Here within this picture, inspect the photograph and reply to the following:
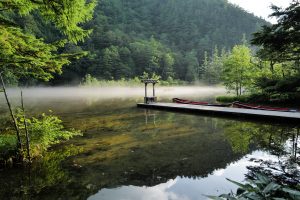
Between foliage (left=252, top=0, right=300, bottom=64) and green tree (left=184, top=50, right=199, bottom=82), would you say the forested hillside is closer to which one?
green tree (left=184, top=50, right=199, bottom=82)

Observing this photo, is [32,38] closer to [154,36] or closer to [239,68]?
[239,68]

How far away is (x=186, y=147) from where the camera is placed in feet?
30.9

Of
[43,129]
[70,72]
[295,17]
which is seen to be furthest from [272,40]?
[70,72]

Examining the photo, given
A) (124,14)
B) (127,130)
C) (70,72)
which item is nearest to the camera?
(127,130)

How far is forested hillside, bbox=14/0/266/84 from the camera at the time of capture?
A: 77.1 meters

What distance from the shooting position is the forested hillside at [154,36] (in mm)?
77062

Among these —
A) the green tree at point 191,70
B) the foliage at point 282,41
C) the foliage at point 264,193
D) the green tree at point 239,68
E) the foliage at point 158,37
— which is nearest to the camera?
the foliage at point 264,193

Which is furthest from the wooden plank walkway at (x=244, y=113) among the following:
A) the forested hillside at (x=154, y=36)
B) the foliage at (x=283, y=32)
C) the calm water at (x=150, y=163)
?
the forested hillside at (x=154, y=36)

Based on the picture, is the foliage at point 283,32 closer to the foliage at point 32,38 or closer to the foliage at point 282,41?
the foliage at point 282,41

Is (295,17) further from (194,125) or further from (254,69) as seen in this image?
(254,69)

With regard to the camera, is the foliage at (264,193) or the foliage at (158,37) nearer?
the foliage at (264,193)

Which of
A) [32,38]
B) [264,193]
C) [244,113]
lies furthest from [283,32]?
[264,193]

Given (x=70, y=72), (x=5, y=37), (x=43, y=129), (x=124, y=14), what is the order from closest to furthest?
(x=5, y=37), (x=43, y=129), (x=70, y=72), (x=124, y=14)

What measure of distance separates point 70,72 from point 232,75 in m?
59.4
